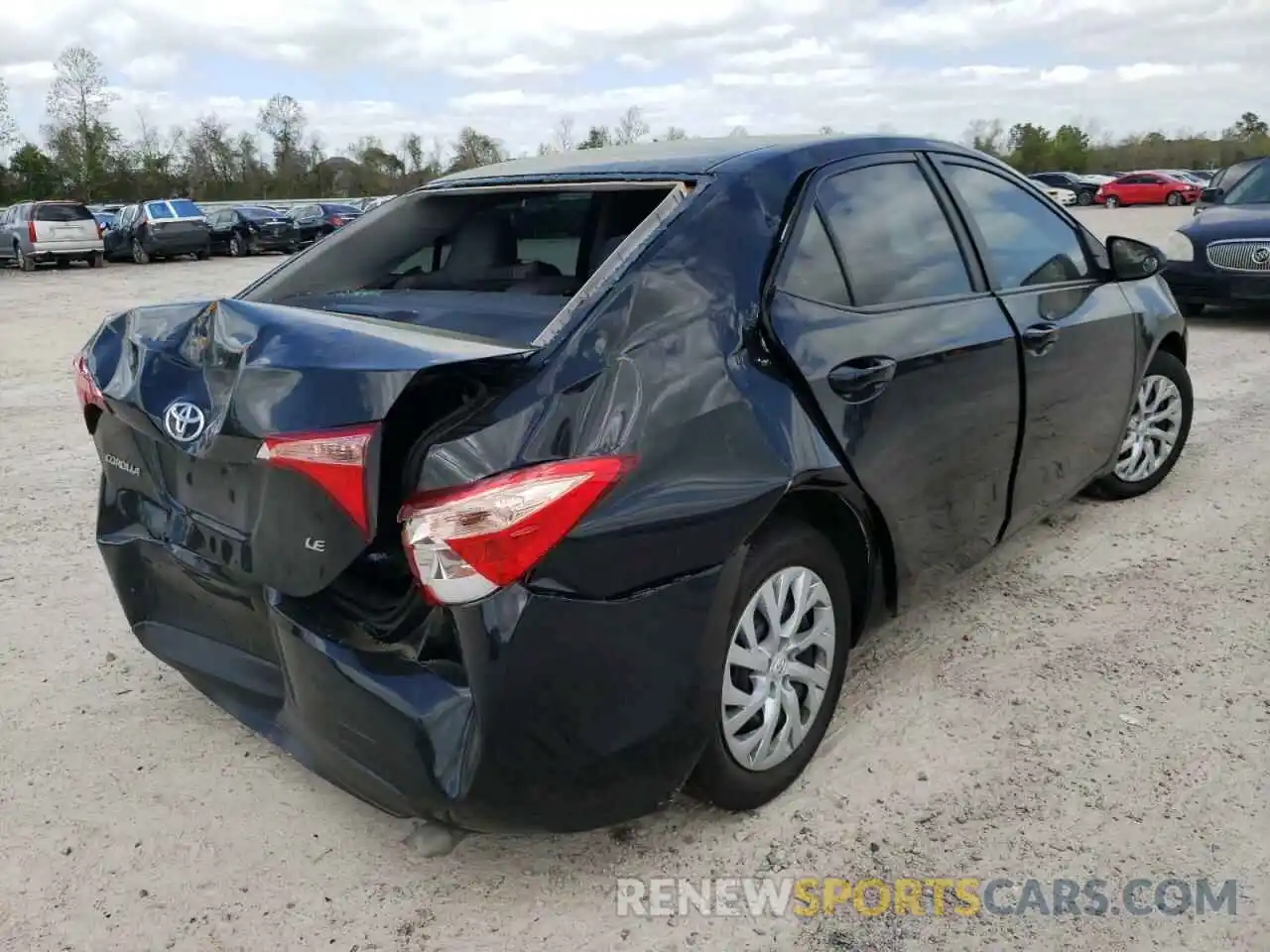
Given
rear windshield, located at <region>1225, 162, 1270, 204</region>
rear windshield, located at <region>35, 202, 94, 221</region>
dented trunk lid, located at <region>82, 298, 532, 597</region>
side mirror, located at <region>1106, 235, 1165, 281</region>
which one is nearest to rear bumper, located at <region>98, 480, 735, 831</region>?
dented trunk lid, located at <region>82, 298, 532, 597</region>

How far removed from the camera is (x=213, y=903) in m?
2.39

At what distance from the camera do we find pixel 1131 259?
4098mm

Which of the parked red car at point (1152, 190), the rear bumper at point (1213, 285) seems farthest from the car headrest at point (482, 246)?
the parked red car at point (1152, 190)

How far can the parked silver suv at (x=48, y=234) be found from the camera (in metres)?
23.7

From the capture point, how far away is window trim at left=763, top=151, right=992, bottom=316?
2.66 m

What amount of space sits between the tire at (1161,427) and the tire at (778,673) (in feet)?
7.89

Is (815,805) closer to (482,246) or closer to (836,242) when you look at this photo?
(836,242)

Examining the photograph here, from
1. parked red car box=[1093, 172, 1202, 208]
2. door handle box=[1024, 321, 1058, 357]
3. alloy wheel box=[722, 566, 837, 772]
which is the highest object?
parked red car box=[1093, 172, 1202, 208]

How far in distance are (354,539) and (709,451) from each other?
768mm

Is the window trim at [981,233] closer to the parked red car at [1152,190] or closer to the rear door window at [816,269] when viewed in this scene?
the rear door window at [816,269]

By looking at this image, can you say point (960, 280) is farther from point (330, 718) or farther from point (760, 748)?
Result: point (330, 718)

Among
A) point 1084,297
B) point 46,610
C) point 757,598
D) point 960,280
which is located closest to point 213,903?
point 757,598

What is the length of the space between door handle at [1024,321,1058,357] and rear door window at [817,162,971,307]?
1.02ft
